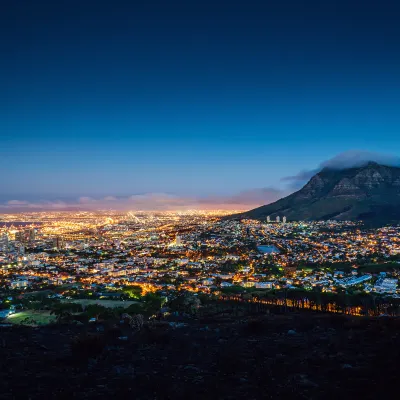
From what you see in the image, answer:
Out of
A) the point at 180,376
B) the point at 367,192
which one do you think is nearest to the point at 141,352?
the point at 180,376

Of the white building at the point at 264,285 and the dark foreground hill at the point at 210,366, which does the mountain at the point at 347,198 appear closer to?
the white building at the point at 264,285

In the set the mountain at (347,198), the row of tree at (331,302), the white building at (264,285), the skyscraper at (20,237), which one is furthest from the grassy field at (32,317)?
the mountain at (347,198)

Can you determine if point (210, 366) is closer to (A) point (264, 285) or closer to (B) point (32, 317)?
(B) point (32, 317)

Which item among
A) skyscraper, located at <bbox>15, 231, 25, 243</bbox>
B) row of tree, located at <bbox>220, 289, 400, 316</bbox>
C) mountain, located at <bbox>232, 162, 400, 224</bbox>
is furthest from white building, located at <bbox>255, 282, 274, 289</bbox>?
skyscraper, located at <bbox>15, 231, 25, 243</bbox>

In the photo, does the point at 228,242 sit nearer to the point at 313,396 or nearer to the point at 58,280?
the point at 58,280

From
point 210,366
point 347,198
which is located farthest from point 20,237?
point 210,366

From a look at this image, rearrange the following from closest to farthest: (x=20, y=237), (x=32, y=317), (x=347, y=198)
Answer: (x=32, y=317)
(x=20, y=237)
(x=347, y=198)
